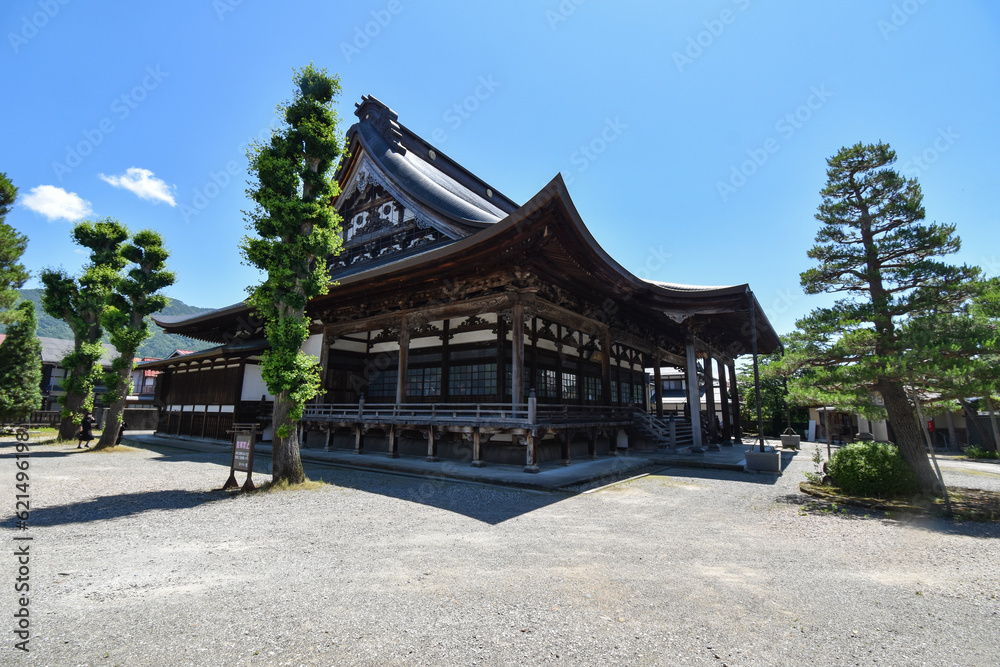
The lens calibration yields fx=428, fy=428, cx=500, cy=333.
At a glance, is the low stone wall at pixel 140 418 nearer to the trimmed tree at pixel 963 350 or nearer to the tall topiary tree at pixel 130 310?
the tall topiary tree at pixel 130 310

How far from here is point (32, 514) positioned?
638cm

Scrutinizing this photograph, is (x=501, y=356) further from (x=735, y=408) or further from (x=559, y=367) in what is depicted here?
(x=735, y=408)

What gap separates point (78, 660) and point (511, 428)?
28.6 feet

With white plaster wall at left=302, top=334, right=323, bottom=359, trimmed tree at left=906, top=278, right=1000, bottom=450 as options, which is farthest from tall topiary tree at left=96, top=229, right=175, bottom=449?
trimmed tree at left=906, top=278, right=1000, bottom=450

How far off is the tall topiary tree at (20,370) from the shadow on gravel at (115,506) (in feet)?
67.5

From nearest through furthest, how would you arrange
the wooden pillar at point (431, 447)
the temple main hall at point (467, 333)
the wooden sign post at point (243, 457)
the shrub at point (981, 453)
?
the wooden sign post at point (243, 457)
the temple main hall at point (467, 333)
the wooden pillar at point (431, 447)
the shrub at point (981, 453)

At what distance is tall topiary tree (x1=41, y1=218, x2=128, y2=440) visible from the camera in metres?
16.2

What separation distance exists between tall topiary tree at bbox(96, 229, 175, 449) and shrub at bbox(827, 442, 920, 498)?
21.6m

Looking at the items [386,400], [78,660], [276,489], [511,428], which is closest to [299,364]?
[276,489]

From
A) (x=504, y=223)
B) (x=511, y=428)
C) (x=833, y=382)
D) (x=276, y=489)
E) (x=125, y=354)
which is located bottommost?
(x=276, y=489)

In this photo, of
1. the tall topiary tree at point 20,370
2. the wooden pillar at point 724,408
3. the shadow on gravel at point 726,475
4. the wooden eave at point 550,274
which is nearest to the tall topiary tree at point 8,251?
the tall topiary tree at point 20,370

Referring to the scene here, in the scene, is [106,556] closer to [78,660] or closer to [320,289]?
[78,660]

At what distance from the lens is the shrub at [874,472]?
8.41 metres

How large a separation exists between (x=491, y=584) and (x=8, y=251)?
84.8 ft
